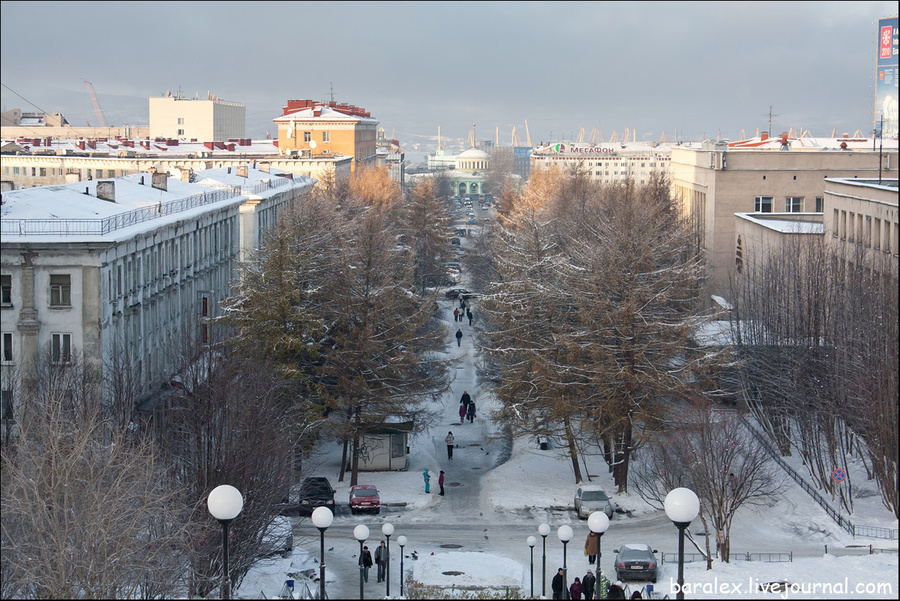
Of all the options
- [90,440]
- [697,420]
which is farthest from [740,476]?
[90,440]

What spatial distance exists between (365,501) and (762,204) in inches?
1661

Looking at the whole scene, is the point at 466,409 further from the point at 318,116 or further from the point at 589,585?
the point at 318,116

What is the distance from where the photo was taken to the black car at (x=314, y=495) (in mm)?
31748

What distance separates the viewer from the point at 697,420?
98.8ft

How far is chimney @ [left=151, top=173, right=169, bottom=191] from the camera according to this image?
49906mm

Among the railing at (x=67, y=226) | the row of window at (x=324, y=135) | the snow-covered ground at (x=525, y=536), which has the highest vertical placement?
the row of window at (x=324, y=135)

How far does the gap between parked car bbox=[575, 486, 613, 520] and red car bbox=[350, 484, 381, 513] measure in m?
5.85

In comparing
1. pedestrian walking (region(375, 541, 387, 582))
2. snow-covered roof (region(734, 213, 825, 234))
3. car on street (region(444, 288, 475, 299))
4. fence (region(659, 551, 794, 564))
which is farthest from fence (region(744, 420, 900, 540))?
car on street (region(444, 288, 475, 299))

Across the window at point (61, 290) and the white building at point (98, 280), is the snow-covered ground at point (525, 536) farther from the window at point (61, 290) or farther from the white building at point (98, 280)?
the window at point (61, 290)

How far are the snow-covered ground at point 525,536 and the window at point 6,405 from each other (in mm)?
7962

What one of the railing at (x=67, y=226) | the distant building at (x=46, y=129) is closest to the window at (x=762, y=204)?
the railing at (x=67, y=226)

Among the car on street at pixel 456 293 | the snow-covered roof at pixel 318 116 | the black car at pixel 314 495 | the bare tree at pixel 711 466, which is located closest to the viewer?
the bare tree at pixel 711 466

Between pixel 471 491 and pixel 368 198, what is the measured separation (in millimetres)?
53381

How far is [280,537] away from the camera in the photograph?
25.8m
